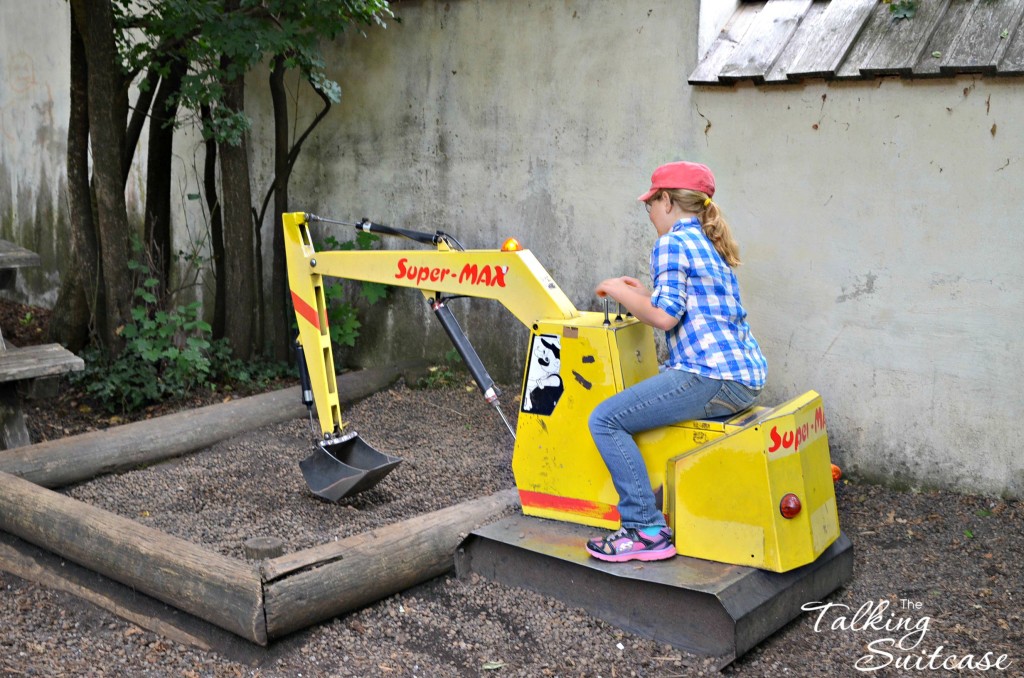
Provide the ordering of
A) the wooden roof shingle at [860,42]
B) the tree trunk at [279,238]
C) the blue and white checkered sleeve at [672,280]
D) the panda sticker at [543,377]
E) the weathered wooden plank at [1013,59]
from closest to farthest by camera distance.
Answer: the blue and white checkered sleeve at [672,280] < the panda sticker at [543,377] < the weathered wooden plank at [1013,59] < the wooden roof shingle at [860,42] < the tree trunk at [279,238]

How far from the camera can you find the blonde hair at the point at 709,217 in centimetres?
369

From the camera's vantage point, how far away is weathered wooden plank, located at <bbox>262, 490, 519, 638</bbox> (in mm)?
3445

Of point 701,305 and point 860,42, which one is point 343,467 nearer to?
point 701,305

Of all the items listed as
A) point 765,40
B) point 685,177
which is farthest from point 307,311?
point 765,40

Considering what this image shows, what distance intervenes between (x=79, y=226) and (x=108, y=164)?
0.61 meters

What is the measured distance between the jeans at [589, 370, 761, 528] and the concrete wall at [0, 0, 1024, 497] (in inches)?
57.7

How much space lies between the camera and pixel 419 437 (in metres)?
5.77

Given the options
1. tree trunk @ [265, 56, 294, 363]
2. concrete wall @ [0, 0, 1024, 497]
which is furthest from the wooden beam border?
tree trunk @ [265, 56, 294, 363]

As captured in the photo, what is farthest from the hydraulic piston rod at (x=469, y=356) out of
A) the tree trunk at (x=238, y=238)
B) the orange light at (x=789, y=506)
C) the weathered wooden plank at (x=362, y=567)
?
the tree trunk at (x=238, y=238)

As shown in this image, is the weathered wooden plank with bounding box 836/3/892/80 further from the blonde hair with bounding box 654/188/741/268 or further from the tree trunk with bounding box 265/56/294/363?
the tree trunk with bounding box 265/56/294/363

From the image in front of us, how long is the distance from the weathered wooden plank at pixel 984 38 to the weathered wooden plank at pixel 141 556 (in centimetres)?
357

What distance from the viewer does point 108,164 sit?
6.31 metres

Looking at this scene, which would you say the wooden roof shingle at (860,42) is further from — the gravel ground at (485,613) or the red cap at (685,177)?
the gravel ground at (485,613)

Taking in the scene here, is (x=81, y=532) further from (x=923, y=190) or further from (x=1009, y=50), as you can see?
(x=1009, y=50)
